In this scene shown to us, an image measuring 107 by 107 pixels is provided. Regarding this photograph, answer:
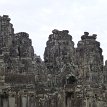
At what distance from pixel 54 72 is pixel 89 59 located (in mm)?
3700

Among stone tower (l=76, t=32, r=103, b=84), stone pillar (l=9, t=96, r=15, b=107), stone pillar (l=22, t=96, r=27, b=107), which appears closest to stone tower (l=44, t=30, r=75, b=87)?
stone tower (l=76, t=32, r=103, b=84)

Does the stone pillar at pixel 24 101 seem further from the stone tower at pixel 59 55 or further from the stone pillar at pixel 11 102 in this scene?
the stone tower at pixel 59 55

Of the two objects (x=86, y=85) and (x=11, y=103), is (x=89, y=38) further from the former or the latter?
(x=11, y=103)

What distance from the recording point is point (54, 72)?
119ft

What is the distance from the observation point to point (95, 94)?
1426 inches

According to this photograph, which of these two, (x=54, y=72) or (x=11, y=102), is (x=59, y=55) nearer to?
(x=54, y=72)

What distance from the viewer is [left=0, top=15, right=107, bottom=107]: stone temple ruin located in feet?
111

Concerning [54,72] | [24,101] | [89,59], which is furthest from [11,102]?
[89,59]

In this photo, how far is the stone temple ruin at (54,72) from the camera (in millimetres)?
33897

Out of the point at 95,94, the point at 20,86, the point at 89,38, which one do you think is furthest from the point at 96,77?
the point at 20,86

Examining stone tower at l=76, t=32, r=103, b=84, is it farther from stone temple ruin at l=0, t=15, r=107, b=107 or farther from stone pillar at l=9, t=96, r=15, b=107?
stone pillar at l=9, t=96, r=15, b=107

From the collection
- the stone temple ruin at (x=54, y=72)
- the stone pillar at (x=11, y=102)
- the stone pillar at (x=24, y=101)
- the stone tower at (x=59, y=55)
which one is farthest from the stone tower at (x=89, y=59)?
the stone pillar at (x=11, y=102)

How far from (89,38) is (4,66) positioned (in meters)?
10.1

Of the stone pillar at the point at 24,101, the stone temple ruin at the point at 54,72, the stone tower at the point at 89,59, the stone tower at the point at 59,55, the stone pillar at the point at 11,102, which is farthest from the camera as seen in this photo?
the stone tower at the point at 89,59
